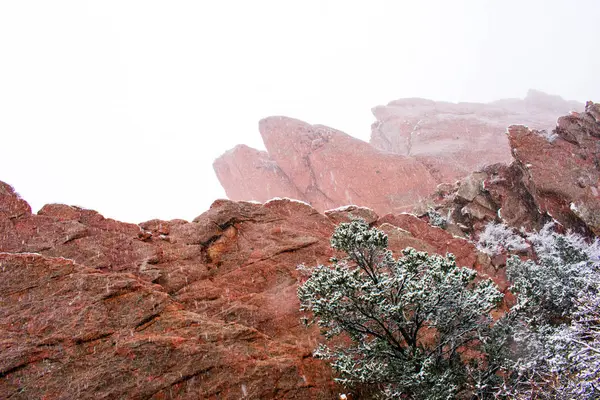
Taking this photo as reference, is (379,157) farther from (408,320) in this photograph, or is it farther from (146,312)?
(146,312)

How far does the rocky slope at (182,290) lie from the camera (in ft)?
32.2

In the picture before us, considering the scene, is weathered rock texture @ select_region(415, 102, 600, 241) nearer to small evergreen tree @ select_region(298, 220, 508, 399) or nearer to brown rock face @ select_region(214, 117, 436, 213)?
small evergreen tree @ select_region(298, 220, 508, 399)

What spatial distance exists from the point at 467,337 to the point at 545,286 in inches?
250

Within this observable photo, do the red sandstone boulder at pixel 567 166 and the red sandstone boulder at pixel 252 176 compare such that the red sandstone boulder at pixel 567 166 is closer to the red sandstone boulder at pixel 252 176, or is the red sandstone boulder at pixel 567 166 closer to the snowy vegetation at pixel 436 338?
the snowy vegetation at pixel 436 338

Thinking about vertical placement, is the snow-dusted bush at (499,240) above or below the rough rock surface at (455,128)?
below

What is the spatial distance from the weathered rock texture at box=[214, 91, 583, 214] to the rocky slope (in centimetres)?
2071

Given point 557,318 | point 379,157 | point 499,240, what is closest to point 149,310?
point 557,318

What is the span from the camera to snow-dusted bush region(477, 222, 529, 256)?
2189 centimetres

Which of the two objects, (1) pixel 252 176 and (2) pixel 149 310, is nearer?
(2) pixel 149 310

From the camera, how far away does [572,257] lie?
17578mm

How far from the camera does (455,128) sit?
54531 millimetres

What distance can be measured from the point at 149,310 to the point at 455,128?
2136 inches

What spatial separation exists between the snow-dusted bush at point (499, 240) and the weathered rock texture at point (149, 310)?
12.3 metres

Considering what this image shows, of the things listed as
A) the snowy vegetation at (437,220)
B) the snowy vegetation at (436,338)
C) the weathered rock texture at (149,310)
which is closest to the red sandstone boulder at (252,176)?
the snowy vegetation at (437,220)
